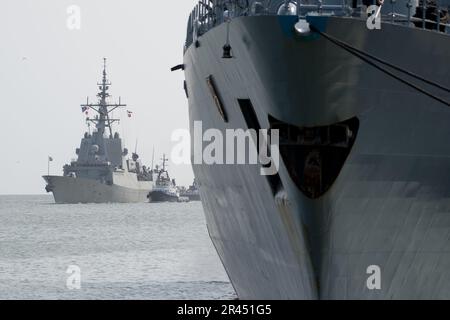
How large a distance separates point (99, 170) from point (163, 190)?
26.4m

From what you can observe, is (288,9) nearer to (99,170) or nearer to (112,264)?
(112,264)

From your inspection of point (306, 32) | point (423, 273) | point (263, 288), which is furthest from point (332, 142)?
point (263, 288)

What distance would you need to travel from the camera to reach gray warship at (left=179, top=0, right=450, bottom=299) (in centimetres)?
1460

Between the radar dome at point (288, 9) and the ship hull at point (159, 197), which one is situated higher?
the radar dome at point (288, 9)

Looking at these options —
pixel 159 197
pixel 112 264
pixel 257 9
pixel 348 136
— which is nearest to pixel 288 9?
pixel 257 9

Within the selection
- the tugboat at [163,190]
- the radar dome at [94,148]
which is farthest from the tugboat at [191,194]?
the radar dome at [94,148]

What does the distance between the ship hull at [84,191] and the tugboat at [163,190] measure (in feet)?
30.0

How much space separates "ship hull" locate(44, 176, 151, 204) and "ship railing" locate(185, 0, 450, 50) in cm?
10267

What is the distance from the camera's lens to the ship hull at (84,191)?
121 m

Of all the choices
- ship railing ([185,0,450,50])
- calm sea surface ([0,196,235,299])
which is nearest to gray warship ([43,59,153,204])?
calm sea surface ([0,196,235,299])

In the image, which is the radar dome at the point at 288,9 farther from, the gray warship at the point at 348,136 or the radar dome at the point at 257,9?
the radar dome at the point at 257,9
